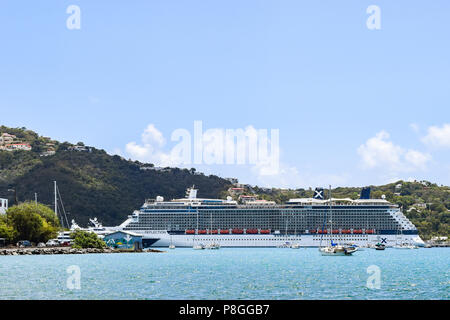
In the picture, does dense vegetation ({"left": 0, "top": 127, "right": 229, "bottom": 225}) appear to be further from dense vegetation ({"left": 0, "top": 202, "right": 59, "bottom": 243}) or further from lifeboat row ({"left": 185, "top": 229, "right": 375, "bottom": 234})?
dense vegetation ({"left": 0, "top": 202, "right": 59, "bottom": 243})

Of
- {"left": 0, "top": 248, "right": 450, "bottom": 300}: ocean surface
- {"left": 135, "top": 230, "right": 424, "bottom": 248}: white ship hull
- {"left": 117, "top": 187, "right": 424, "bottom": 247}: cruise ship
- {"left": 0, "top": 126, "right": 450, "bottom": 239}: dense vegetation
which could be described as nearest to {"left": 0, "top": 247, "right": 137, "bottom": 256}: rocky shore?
{"left": 0, "top": 248, "right": 450, "bottom": 300}: ocean surface

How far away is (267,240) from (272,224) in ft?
15.5

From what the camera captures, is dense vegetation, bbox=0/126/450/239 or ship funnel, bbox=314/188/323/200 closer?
ship funnel, bbox=314/188/323/200

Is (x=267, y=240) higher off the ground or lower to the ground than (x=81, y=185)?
lower

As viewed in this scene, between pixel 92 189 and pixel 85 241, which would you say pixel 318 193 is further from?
pixel 85 241

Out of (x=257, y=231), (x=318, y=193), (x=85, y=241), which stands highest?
(x=318, y=193)

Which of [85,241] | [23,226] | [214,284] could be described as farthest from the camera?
[85,241]

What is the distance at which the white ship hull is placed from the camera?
131 m

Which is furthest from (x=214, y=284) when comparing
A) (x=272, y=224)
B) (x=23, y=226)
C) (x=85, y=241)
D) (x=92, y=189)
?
(x=92, y=189)

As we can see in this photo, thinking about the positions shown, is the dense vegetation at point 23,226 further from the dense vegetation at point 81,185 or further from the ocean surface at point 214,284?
the dense vegetation at point 81,185

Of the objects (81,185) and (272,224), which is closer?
(272,224)

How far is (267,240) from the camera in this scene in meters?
132

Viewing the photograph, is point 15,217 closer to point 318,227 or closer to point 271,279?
point 271,279
